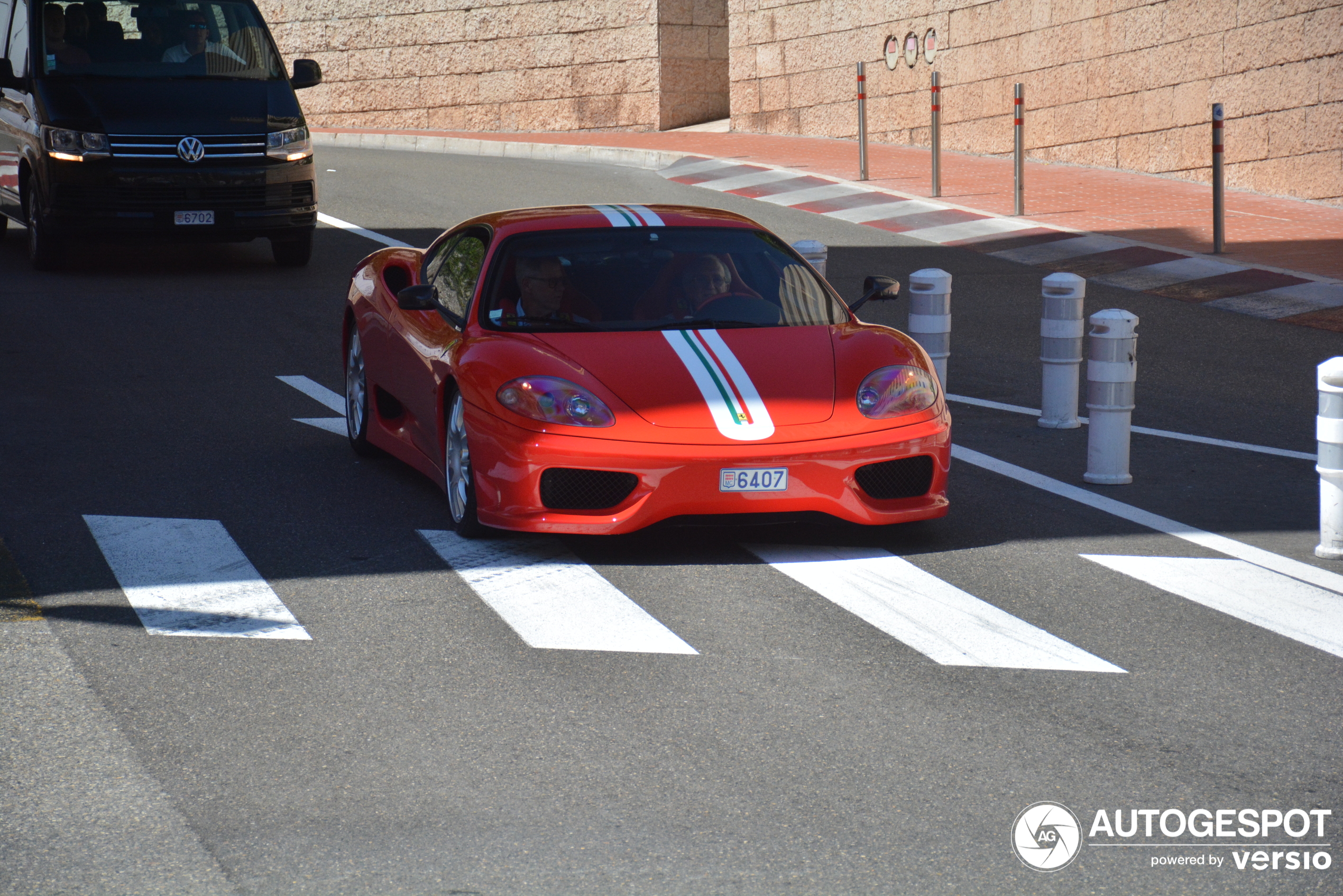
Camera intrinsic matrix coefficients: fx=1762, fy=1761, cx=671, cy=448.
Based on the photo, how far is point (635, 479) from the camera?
254 inches

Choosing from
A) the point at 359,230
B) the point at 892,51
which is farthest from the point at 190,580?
the point at 892,51

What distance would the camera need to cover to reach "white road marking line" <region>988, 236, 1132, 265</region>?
50.9ft

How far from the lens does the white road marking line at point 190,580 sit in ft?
18.9

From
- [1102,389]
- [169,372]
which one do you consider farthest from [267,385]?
[1102,389]

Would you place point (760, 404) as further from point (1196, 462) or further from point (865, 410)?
point (1196, 462)

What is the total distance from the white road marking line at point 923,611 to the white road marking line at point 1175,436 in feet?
6.96

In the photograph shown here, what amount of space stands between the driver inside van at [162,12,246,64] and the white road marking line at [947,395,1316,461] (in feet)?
25.6

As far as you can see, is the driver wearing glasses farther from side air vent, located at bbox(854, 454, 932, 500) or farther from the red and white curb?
the red and white curb

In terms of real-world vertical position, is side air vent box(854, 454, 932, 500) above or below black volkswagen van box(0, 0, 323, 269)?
below

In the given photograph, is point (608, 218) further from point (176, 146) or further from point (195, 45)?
point (195, 45)

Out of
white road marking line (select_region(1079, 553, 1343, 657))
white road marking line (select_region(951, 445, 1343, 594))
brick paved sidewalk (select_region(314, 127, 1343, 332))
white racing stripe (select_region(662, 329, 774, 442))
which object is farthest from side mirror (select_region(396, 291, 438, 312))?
brick paved sidewalk (select_region(314, 127, 1343, 332))

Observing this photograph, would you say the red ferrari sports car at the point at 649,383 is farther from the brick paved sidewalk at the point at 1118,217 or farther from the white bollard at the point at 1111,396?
the brick paved sidewalk at the point at 1118,217

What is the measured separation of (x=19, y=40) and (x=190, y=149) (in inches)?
80.9

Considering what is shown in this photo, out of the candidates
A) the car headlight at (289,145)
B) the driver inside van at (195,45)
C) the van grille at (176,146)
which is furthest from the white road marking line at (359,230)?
the driver inside van at (195,45)
